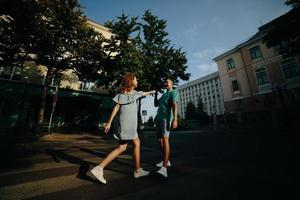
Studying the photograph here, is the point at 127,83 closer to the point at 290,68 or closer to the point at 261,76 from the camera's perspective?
the point at 290,68

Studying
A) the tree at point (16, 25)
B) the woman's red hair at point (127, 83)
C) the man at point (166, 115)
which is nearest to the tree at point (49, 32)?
the tree at point (16, 25)

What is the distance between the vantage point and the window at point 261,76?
2478 cm

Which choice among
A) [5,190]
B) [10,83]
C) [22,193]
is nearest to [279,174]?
[22,193]

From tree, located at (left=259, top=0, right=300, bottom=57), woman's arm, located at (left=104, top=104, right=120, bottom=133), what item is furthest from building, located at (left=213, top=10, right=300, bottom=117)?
woman's arm, located at (left=104, top=104, right=120, bottom=133)

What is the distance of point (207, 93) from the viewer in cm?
9362

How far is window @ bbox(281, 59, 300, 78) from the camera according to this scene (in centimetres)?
2178

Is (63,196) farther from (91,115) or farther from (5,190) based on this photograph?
(91,115)

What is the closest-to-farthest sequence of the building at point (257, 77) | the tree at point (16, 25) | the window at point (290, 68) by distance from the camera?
the tree at point (16, 25), the window at point (290, 68), the building at point (257, 77)

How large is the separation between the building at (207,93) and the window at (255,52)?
53.8m

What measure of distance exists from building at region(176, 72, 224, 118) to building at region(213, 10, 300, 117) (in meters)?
51.3

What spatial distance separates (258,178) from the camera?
2754 millimetres

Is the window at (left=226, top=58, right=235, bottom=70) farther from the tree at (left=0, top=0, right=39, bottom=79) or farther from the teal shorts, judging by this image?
the teal shorts

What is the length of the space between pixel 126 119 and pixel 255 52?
30.3m

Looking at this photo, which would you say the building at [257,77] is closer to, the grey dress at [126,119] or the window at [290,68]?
the window at [290,68]
